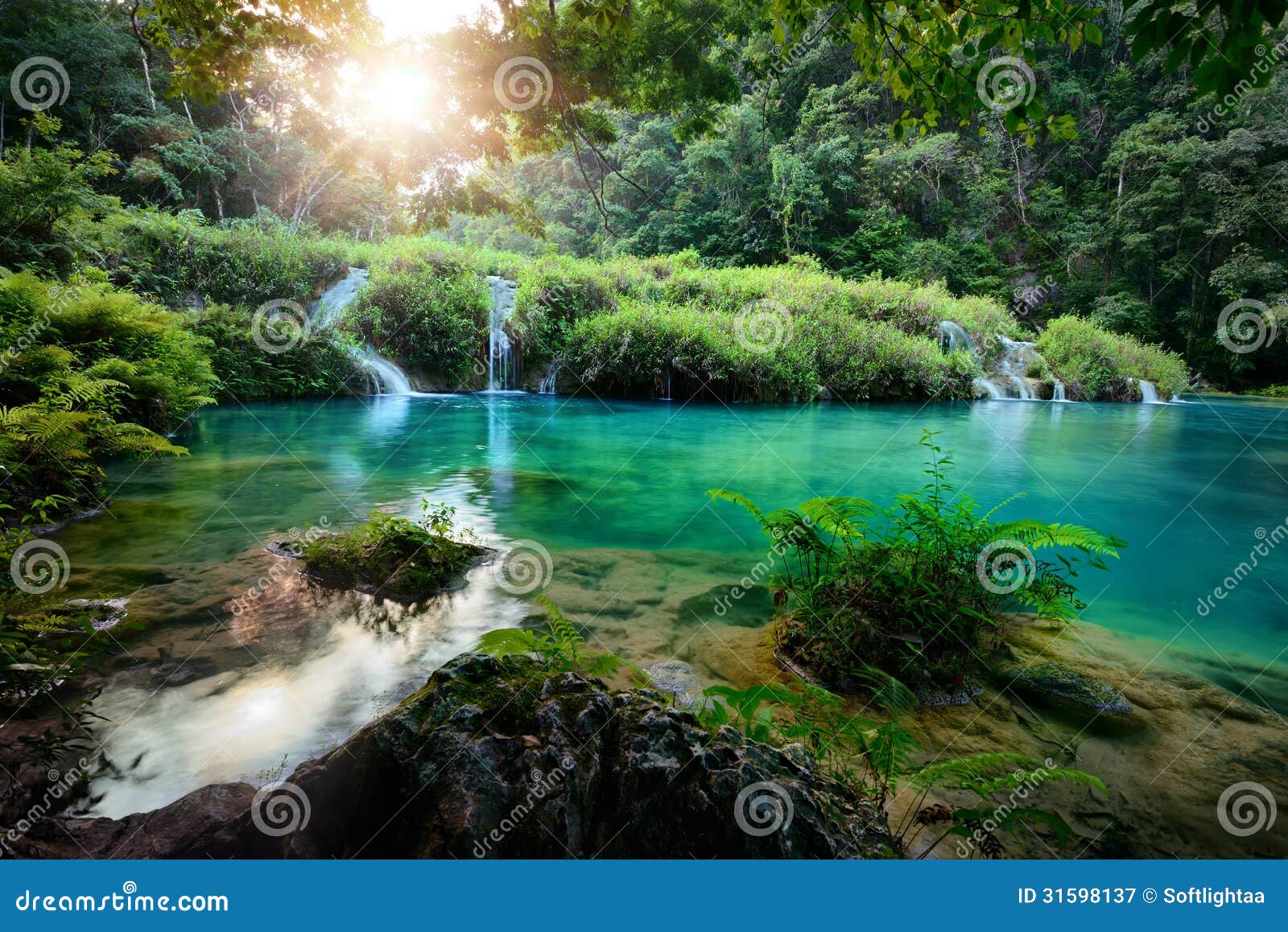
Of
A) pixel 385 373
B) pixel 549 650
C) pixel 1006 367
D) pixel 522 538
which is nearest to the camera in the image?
pixel 549 650

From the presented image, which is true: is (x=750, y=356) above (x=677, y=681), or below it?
above

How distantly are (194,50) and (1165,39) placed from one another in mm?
7615

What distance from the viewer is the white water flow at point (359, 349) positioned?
1902 centimetres

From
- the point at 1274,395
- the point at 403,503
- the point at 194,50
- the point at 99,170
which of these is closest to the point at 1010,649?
the point at 403,503

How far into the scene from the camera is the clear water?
3006 mm

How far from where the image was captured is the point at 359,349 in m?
18.8

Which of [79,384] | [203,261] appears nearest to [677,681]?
[79,384]

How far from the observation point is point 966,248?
3644 cm

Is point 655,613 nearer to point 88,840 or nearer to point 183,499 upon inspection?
point 88,840

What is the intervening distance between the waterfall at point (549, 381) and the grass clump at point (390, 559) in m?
16.3

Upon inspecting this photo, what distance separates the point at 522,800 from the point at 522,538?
4.19 m

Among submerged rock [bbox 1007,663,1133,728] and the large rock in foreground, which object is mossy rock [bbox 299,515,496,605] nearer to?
the large rock in foreground

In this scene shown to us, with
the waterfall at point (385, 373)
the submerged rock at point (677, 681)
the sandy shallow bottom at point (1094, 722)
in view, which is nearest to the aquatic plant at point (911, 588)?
the sandy shallow bottom at point (1094, 722)

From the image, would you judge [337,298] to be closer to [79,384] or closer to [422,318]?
[422,318]
